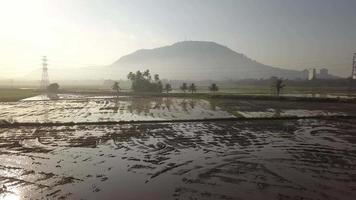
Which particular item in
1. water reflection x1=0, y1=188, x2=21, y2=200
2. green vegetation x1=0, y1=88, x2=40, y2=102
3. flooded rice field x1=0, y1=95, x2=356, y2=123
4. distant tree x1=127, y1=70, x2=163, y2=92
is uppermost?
distant tree x1=127, y1=70, x2=163, y2=92

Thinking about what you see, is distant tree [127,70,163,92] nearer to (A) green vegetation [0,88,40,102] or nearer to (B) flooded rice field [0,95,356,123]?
(A) green vegetation [0,88,40,102]

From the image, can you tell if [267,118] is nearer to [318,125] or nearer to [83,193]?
[318,125]

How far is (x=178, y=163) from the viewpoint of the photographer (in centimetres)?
1484

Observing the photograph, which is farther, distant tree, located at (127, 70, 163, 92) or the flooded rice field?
distant tree, located at (127, 70, 163, 92)

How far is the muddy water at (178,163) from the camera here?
11.3 m

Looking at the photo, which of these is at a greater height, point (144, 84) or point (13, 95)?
point (144, 84)

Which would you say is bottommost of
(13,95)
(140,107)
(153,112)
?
(153,112)

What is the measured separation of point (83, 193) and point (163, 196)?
2311 mm

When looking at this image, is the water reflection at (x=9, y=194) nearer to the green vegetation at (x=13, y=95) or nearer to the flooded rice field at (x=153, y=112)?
the flooded rice field at (x=153, y=112)

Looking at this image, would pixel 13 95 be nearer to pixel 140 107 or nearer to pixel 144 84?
pixel 144 84

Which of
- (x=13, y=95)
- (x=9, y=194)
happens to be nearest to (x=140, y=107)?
(x=9, y=194)

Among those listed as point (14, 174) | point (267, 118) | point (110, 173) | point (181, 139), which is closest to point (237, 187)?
point (110, 173)

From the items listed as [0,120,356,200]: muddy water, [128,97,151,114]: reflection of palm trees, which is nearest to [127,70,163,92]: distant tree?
[128,97,151,114]: reflection of palm trees

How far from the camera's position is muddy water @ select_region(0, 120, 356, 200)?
11.3 meters
